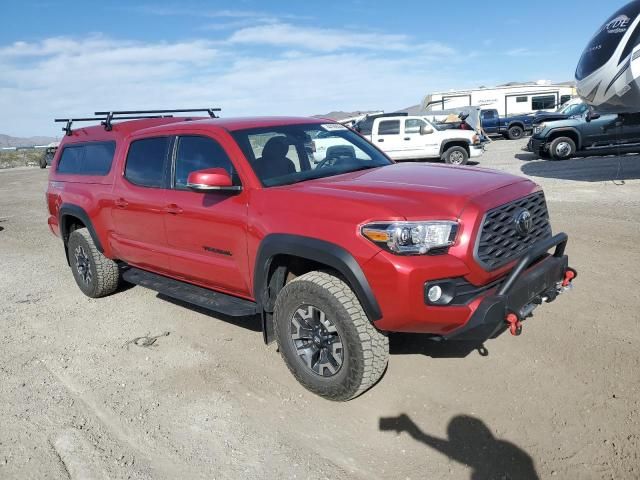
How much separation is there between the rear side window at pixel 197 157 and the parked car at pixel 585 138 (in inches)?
523

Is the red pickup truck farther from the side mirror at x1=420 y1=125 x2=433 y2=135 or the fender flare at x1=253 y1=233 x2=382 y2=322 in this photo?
the side mirror at x1=420 y1=125 x2=433 y2=135

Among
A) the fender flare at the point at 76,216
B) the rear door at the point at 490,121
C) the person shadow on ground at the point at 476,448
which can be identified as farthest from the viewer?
the rear door at the point at 490,121

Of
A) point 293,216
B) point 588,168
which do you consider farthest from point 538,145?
point 293,216

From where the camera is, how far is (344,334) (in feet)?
10.4

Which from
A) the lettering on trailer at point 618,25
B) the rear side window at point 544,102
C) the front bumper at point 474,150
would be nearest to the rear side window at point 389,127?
the front bumper at point 474,150

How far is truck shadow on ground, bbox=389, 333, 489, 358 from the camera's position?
3904mm

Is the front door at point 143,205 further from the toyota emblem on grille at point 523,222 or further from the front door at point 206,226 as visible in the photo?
the toyota emblem on grille at point 523,222

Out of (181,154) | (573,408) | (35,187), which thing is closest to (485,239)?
(573,408)

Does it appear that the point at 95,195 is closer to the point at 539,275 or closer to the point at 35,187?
the point at 539,275

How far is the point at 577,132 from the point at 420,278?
1438cm

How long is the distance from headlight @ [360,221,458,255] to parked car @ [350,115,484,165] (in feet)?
43.7

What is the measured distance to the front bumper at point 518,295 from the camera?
293 cm

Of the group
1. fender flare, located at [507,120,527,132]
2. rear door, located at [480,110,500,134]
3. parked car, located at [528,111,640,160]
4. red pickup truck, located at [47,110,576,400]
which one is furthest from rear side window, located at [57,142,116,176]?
rear door, located at [480,110,500,134]

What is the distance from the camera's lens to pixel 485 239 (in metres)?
3.05
